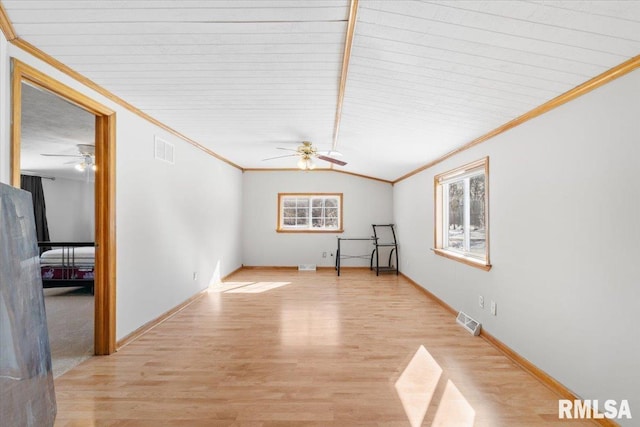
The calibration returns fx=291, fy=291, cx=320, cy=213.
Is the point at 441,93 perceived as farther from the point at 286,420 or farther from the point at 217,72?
the point at 286,420

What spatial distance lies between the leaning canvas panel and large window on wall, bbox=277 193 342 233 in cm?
549

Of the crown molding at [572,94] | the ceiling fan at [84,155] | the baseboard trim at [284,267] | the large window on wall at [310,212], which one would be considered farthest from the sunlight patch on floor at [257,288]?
the crown molding at [572,94]

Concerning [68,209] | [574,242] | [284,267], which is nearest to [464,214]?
[574,242]

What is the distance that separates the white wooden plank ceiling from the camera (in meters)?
1.43

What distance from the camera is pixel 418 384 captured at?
2143 millimetres

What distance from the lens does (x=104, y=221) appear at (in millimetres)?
2537

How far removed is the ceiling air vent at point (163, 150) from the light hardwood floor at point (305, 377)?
1905 millimetres

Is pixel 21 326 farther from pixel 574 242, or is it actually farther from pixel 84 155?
pixel 84 155

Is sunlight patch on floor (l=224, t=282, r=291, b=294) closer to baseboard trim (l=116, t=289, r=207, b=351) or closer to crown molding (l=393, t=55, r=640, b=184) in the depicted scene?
baseboard trim (l=116, t=289, r=207, b=351)

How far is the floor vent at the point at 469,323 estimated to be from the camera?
2998 millimetres

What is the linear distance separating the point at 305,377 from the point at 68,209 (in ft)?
27.9

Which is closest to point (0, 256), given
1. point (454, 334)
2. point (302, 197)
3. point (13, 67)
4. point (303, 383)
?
point (13, 67)

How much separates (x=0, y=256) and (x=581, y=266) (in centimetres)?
310

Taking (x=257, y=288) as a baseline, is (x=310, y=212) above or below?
above
